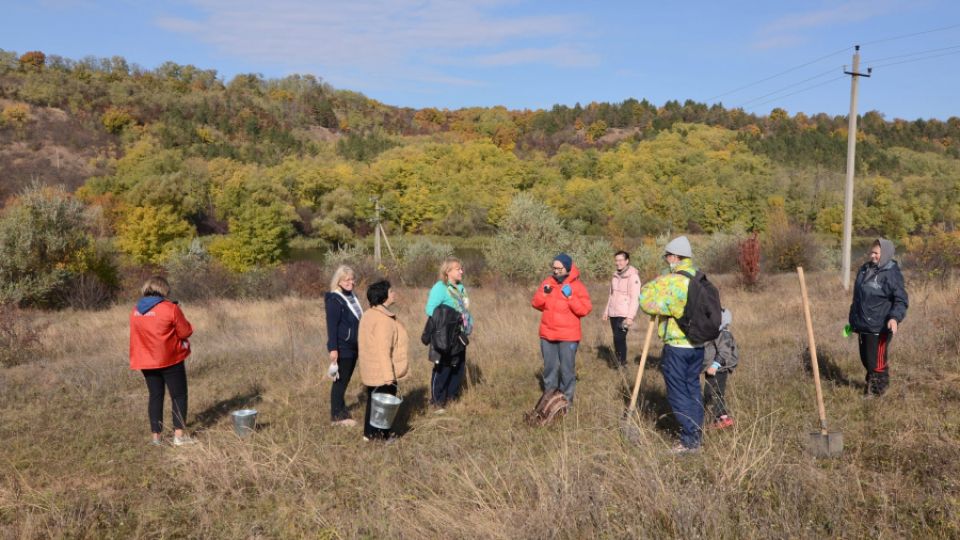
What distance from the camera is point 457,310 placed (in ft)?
19.8

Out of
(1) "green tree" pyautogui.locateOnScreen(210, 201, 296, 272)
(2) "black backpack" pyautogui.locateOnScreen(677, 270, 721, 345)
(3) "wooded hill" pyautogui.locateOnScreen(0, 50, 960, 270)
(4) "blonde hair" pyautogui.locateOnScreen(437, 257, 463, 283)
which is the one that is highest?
(3) "wooded hill" pyautogui.locateOnScreen(0, 50, 960, 270)

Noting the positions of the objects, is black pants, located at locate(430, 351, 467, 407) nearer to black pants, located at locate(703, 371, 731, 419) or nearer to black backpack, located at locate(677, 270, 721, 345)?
black pants, located at locate(703, 371, 731, 419)

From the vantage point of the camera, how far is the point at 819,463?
4.23m

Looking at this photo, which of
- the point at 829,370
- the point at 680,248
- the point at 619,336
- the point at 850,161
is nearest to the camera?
the point at 680,248

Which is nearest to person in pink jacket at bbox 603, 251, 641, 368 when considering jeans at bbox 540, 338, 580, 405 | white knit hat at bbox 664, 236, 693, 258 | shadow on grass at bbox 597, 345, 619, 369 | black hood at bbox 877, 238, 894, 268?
shadow on grass at bbox 597, 345, 619, 369

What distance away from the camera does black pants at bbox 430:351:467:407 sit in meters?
6.14

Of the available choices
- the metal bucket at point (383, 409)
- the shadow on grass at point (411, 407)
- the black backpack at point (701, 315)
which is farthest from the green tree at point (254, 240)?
the black backpack at point (701, 315)

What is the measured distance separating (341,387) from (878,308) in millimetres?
5069

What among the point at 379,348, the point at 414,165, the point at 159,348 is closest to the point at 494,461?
the point at 379,348

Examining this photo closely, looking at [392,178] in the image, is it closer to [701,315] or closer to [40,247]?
[40,247]

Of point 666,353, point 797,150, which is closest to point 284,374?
point 666,353

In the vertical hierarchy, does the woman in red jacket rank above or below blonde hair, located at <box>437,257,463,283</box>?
below

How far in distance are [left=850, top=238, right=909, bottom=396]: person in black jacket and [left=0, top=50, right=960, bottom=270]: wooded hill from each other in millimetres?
45325

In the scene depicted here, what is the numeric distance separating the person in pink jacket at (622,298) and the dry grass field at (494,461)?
1.67 ft
